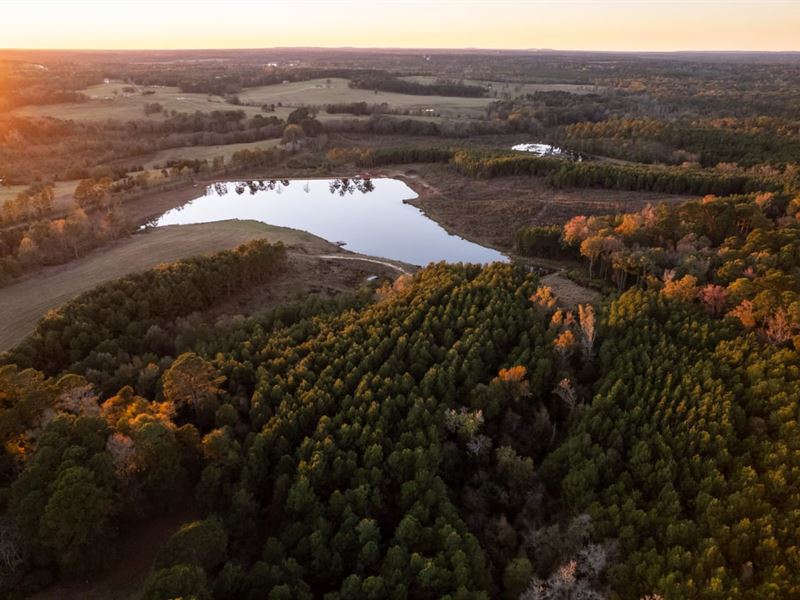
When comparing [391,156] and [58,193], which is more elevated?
[391,156]

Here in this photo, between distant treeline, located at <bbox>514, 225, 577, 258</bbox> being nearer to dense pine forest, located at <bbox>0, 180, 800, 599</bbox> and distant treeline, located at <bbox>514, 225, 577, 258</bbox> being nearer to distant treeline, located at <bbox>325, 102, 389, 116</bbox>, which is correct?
dense pine forest, located at <bbox>0, 180, 800, 599</bbox>

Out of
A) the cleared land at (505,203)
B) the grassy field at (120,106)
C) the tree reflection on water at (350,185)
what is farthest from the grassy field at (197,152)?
the cleared land at (505,203)

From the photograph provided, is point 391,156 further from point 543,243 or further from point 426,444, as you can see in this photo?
point 426,444

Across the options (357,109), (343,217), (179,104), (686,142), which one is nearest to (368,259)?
(343,217)

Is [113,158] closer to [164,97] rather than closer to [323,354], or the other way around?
[164,97]

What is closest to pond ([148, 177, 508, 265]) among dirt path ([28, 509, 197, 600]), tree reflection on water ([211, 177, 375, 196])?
tree reflection on water ([211, 177, 375, 196])

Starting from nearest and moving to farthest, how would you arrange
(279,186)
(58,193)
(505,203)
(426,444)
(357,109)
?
(426,444)
(58,193)
(505,203)
(279,186)
(357,109)

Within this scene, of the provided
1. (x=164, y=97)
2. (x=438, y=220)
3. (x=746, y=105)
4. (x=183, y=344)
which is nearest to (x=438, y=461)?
(x=183, y=344)
